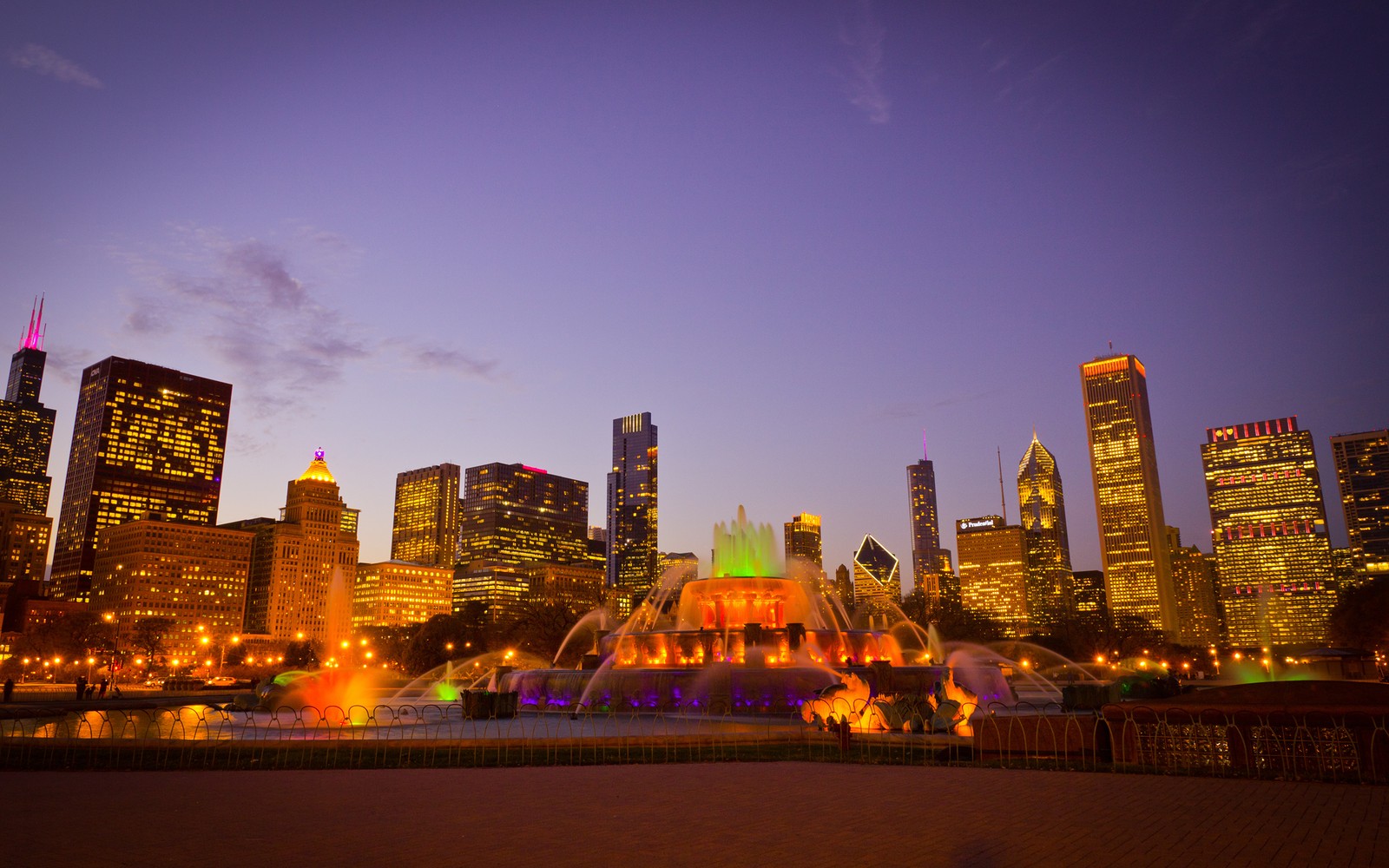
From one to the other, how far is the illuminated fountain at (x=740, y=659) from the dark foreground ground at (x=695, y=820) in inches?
409

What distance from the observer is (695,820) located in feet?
38.3

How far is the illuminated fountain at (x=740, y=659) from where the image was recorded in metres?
33.5

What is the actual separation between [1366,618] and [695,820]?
93.4m

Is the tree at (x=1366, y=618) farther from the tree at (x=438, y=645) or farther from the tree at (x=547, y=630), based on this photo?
the tree at (x=438, y=645)

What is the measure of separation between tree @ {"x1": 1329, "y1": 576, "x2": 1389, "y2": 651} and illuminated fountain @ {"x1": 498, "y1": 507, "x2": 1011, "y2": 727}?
51.3 m

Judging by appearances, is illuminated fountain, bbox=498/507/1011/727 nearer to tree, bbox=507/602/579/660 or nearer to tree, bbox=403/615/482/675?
tree, bbox=507/602/579/660

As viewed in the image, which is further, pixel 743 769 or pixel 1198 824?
pixel 743 769

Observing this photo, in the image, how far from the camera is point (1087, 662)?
105 metres

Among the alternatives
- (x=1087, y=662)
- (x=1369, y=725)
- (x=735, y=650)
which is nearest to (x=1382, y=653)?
(x=1087, y=662)

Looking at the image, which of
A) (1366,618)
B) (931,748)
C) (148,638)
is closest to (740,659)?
(931,748)

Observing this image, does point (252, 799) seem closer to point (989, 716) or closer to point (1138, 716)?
point (989, 716)

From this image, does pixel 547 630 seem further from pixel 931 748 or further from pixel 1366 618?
pixel 1366 618

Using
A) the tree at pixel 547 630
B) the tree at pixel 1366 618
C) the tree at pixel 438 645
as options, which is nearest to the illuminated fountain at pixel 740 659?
the tree at pixel 547 630

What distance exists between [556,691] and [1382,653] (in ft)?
299
